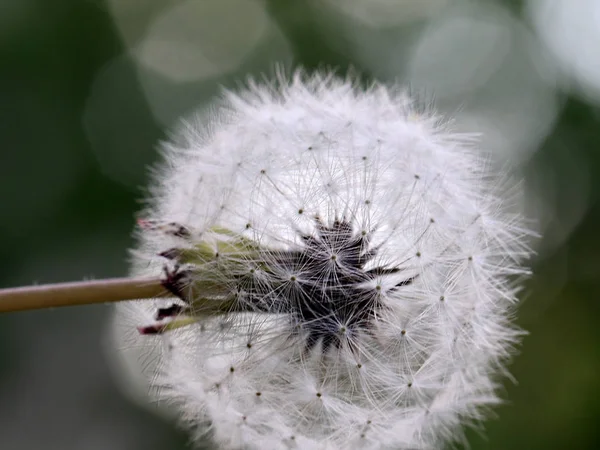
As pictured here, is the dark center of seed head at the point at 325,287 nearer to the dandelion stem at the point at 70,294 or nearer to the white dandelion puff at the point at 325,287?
the white dandelion puff at the point at 325,287

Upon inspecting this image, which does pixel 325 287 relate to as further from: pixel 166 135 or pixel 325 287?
pixel 166 135

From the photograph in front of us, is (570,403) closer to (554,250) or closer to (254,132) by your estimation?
(554,250)

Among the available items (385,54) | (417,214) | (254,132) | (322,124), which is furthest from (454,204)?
(385,54)

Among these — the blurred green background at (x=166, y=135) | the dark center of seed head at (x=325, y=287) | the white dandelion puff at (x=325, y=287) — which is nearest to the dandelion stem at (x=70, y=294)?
the white dandelion puff at (x=325, y=287)


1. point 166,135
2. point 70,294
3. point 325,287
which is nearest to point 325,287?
point 325,287

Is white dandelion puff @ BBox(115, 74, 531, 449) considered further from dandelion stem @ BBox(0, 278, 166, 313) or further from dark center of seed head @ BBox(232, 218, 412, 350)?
dandelion stem @ BBox(0, 278, 166, 313)

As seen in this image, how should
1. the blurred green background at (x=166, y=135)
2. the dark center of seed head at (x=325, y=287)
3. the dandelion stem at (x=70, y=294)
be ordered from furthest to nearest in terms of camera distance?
1. the blurred green background at (x=166, y=135)
2. the dark center of seed head at (x=325, y=287)
3. the dandelion stem at (x=70, y=294)

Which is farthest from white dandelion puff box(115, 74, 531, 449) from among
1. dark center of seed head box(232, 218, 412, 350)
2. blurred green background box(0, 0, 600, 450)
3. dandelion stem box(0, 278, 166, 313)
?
blurred green background box(0, 0, 600, 450)
